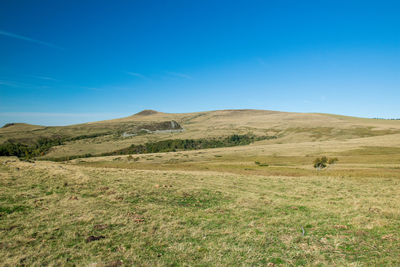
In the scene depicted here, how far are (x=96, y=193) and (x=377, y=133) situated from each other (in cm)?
15980

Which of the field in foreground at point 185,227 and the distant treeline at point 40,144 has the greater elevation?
the field in foreground at point 185,227

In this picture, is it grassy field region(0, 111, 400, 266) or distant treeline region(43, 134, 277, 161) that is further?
distant treeline region(43, 134, 277, 161)

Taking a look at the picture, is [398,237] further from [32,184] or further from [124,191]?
[32,184]

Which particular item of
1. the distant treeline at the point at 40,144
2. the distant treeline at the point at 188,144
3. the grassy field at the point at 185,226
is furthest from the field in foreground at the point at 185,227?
the distant treeline at the point at 40,144

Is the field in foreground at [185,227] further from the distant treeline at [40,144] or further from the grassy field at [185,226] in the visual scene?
the distant treeline at [40,144]

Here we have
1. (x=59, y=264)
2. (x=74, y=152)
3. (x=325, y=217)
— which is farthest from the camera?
(x=74, y=152)

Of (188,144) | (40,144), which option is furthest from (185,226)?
(40,144)

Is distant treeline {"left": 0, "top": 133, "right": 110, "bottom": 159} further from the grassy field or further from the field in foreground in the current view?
the field in foreground

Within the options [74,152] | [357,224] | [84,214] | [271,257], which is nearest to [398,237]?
[357,224]

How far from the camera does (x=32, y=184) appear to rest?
62.9 ft

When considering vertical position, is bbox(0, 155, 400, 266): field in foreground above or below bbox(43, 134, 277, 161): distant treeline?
above

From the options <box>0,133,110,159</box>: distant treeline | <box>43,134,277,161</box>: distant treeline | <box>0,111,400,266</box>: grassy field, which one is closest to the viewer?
<box>0,111,400,266</box>: grassy field

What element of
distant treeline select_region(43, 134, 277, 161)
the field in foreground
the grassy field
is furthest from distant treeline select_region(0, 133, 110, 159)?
the field in foreground

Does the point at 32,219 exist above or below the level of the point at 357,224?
above
